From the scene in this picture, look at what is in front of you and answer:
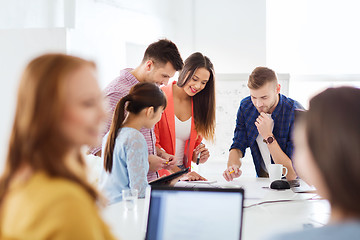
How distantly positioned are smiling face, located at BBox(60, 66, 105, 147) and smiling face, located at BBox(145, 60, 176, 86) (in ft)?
5.75

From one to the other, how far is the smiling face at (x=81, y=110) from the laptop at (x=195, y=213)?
56 cm

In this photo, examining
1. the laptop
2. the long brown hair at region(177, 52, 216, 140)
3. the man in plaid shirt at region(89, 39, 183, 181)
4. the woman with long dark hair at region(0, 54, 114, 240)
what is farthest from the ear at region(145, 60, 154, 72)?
the woman with long dark hair at region(0, 54, 114, 240)

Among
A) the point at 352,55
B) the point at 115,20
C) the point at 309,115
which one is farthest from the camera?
the point at 352,55

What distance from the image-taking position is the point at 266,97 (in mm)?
2793

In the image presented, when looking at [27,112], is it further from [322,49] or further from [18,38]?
[322,49]

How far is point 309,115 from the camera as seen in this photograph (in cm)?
87

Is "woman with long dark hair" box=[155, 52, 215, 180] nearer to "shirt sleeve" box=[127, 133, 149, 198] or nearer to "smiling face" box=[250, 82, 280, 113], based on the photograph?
"smiling face" box=[250, 82, 280, 113]

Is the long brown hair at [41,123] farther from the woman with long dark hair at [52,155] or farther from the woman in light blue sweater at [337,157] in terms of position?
the woman in light blue sweater at [337,157]

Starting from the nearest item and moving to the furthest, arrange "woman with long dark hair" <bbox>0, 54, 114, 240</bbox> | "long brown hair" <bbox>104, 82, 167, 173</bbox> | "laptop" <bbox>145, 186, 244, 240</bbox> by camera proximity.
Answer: "woman with long dark hair" <bbox>0, 54, 114, 240</bbox>
"laptop" <bbox>145, 186, 244, 240</bbox>
"long brown hair" <bbox>104, 82, 167, 173</bbox>

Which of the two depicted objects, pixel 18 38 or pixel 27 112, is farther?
pixel 18 38

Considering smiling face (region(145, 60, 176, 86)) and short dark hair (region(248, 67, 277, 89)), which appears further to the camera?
short dark hair (region(248, 67, 277, 89))

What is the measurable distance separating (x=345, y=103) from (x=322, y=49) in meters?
4.46

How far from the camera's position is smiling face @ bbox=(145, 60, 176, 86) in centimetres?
257

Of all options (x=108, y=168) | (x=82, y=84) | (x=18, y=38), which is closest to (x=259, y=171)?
(x=108, y=168)
